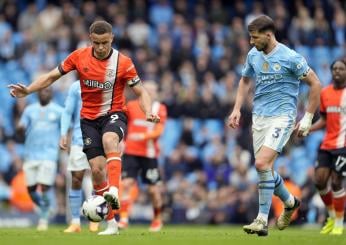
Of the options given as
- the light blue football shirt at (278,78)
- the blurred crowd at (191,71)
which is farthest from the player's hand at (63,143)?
the blurred crowd at (191,71)

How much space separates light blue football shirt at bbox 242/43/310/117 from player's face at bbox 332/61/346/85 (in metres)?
2.80

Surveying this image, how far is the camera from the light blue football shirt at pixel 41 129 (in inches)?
754

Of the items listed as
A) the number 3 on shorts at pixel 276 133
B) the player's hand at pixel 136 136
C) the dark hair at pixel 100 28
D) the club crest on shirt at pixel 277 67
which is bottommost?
the player's hand at pixel 136 136

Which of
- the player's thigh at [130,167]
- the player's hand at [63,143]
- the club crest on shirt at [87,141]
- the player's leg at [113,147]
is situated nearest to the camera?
the player's leg at [113,147]

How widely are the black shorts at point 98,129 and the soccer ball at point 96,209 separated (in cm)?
85

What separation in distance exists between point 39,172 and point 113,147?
19.6 feet

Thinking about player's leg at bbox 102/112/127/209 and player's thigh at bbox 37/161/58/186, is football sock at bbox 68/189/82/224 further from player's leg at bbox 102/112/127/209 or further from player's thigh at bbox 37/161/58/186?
player's leg at bbox 102/112/127/209

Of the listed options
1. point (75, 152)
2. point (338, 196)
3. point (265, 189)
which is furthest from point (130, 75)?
point (338, 196)

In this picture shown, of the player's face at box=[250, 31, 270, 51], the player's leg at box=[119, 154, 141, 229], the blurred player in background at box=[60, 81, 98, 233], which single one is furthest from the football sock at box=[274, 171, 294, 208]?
the player's leg at box=[119, 154, 141, 229]

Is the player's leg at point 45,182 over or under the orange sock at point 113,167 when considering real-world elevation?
under

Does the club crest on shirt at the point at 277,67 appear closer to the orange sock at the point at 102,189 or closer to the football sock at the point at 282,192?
the football sock at the point at 282,192

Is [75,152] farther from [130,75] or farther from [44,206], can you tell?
[130,75]

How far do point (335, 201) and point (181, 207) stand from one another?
8.10 metres

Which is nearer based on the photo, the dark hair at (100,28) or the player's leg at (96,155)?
the dark hair at (100,28)
